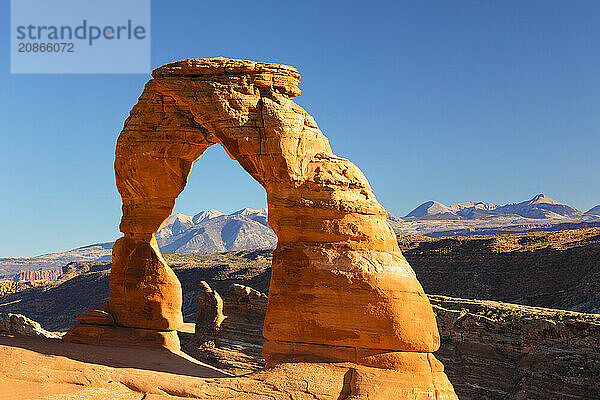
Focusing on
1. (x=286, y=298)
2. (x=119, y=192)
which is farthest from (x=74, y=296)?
(x=286, y=298)

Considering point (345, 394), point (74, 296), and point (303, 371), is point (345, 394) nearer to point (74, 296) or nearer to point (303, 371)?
point (303, 371)

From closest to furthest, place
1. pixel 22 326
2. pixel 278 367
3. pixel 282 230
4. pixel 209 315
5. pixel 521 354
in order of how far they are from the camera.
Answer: pixel 278 367
pixel 282 230
pixel 521 354
pixel 22 326
pixel 209 315

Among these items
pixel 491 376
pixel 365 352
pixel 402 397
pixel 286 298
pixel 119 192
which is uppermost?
pixel 119 192

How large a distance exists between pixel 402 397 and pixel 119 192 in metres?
10.4

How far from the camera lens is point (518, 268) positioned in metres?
44.3

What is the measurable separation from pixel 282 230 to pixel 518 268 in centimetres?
3500

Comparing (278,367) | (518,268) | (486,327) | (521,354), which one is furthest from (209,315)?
(518,268)

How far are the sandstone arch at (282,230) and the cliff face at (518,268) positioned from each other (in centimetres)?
2304

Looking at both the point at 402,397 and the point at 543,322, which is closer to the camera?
the point at 402,397

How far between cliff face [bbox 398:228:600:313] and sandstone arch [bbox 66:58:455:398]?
2304 centimetres

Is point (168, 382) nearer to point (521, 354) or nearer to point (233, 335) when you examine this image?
point (521, 354)

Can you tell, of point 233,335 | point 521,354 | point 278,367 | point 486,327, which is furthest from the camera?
point 233,335

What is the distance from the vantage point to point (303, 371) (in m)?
12.6

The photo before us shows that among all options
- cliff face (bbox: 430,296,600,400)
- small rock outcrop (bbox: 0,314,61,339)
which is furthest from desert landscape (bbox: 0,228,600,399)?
small rock outcrop (bbox: 0,314,61,339)
